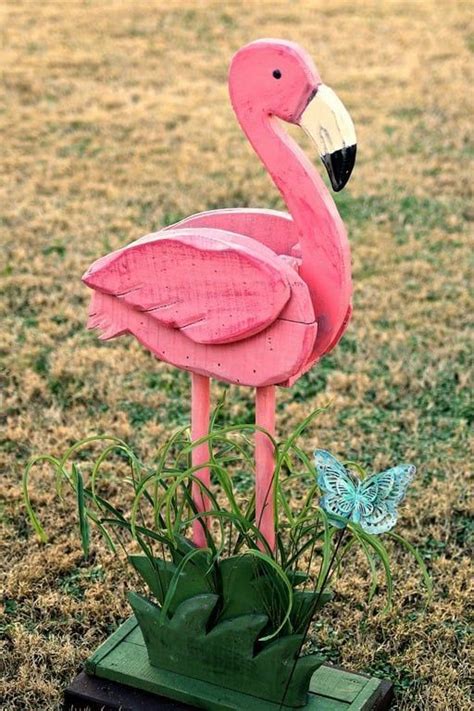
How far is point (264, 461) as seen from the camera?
2588mm

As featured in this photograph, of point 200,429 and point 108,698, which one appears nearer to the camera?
point 200,429

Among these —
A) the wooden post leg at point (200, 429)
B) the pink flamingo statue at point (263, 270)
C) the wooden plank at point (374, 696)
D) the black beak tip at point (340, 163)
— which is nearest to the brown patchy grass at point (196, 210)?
the wooden plank at point (374, 696)

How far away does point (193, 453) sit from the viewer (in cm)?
267

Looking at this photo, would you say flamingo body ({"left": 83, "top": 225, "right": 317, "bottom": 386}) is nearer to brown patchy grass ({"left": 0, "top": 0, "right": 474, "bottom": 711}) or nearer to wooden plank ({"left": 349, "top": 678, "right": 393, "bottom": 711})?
wooden plank ({"left": 349, "top": 678, "right": 393, "bottom": 711})

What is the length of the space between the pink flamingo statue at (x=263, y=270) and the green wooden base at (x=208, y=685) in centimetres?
49

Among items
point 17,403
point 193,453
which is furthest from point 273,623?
point 17,403

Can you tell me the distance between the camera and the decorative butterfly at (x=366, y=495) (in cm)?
237

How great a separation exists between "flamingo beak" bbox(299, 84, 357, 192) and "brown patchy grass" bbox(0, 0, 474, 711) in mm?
1444

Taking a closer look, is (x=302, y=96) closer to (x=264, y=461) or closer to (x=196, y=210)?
(x=264, y=461)

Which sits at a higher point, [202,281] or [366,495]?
[202,281]

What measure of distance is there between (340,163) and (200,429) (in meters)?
0.73

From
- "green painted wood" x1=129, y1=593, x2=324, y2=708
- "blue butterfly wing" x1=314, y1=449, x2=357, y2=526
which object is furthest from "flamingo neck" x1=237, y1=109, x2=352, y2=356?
"green painted wood" x1=129, y1=593, x2=324, y2=708

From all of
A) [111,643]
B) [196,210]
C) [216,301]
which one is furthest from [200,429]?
[196,210]

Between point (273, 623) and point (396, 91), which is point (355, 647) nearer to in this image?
point (273, 623)
